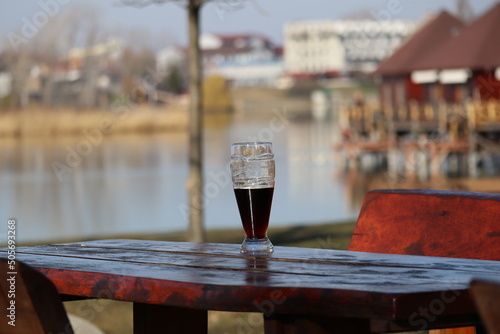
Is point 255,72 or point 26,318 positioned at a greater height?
point 255,72

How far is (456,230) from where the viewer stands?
305cm

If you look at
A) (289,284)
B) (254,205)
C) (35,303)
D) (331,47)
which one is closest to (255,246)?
(254,205)

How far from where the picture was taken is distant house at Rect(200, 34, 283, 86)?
12606cm

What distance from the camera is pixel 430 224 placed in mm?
3109

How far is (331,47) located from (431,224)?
117 m

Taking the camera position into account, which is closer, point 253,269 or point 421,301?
A: point 421,301

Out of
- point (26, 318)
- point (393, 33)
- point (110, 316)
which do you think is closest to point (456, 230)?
point (26, 318)

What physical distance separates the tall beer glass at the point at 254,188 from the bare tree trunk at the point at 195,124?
5132 mm

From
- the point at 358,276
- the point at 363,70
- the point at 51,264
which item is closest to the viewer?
the point at 358,276

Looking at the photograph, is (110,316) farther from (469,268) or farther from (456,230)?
(469,268)

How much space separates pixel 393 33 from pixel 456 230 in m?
99.3

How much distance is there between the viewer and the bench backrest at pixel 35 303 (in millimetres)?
1619

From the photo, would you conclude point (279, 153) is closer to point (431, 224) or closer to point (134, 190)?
point (134, 190)

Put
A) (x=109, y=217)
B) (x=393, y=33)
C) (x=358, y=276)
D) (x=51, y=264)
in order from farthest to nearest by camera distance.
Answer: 1. (x=393, y=33)
2. (x=109, y=217)
3. (x=51, y=264)
4. (x=358, y=276)
